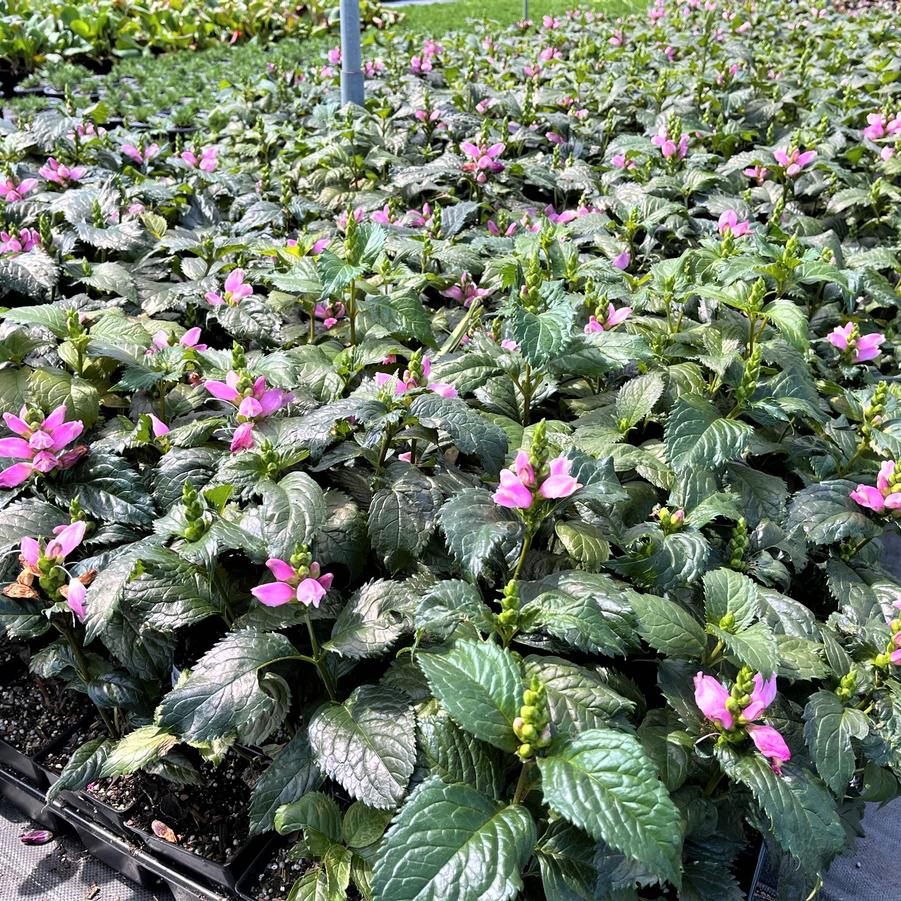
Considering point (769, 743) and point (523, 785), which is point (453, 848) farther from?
point (769, 743)

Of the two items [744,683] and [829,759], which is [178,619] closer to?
[744,683]

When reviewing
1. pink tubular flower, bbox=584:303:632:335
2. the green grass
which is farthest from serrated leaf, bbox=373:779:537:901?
the green grass

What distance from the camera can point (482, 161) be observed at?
281cm

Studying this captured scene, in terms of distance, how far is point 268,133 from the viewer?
11.3 feet

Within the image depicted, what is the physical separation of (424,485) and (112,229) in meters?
1.48

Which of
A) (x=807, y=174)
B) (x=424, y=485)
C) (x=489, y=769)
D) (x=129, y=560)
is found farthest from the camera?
(x=807, y=174)

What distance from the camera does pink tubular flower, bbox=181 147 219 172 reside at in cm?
309

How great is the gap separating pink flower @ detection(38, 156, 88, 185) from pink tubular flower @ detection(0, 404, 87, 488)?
5.28ft

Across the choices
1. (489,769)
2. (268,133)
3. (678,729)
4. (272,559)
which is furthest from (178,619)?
(268,133)

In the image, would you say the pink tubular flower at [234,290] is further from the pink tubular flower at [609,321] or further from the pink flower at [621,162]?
the pink flower at [621,162]

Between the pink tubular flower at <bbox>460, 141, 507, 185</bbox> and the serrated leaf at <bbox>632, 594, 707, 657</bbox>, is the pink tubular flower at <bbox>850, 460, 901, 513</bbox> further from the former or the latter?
the pink tubular flower at <bbox>460, 141, 507, 185</bbox>

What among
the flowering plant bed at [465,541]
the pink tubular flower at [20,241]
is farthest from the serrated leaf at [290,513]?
the pink tubular flower at [20,241]

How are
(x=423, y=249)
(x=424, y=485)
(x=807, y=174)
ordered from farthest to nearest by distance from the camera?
(x=807, y=174) → (x=423, y=249) → (x=424, y=485)

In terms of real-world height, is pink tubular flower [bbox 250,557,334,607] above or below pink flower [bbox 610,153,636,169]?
below
